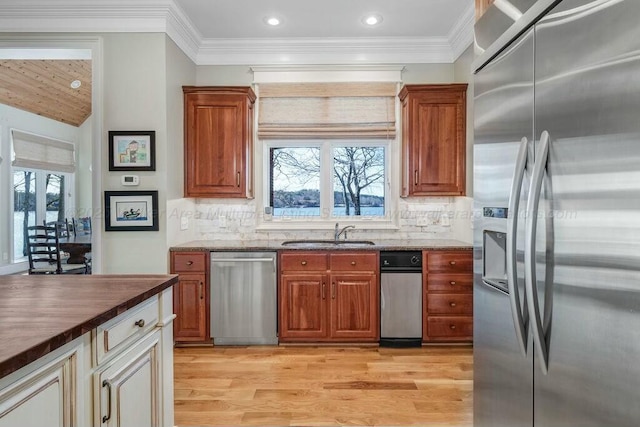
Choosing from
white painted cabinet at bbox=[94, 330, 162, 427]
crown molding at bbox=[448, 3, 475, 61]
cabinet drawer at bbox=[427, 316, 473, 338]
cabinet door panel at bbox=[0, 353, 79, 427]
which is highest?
crown molding at bbox=[448, 3, 475, 61]

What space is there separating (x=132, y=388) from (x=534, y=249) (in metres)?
1.54

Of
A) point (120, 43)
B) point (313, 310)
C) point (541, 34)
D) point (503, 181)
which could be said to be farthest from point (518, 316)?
point (120, 43)

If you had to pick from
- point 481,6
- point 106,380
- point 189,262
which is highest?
point 481,6

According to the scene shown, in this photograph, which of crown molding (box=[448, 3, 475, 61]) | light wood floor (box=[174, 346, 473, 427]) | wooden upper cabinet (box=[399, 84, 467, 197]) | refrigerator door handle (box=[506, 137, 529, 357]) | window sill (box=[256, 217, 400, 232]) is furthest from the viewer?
window sill (box=[256, 217, 400, 232])

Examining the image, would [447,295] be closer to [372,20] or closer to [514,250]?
[514,250]

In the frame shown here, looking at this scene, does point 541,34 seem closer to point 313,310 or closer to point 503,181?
point 503,181

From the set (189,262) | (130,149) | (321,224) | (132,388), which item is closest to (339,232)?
(321,224)

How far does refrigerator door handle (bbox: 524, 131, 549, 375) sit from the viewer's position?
1094 millimetres

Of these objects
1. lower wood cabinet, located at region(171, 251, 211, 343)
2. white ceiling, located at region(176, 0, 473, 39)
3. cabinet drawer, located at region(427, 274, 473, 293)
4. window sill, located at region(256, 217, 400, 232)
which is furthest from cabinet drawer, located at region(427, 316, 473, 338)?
white ceiling, located at region(176, 0, 473, 39)

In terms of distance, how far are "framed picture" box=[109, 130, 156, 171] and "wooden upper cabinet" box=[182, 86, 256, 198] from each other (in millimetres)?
454

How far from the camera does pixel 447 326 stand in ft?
11.2

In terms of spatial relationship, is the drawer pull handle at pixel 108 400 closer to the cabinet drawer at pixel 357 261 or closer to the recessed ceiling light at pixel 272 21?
the cabinet drawer at pixel 357 261

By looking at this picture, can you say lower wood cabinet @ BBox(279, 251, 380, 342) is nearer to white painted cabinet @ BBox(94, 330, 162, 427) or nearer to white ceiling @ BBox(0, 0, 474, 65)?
white painted cabinet @ BBox(94, 330, 162, 427)

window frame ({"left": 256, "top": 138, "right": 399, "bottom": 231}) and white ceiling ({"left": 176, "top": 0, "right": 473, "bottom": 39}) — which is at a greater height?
white ceiling ({"left": 176, "top": 0, "right": 473, "bottom": 39})
